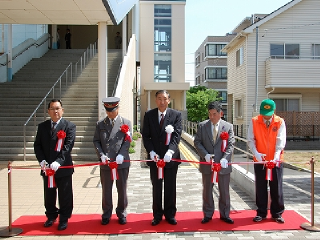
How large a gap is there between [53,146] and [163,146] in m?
1.58

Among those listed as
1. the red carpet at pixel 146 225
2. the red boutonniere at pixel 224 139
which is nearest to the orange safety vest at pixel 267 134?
the red boutonniere at pixel 224 139

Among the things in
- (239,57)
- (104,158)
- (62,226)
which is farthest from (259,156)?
(239,57)

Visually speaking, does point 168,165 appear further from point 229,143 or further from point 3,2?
point 3,2

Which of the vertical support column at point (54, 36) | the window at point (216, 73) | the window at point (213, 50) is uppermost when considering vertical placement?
the window at point (213, 50)

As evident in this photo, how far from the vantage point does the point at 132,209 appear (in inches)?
248

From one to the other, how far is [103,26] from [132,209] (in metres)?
6.71

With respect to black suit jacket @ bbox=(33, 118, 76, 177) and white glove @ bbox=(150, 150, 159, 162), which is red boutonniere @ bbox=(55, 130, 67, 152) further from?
white glove @ bbox=(150, 150, 159, 162)

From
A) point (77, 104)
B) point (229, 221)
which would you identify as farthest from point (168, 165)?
point (77, 104)

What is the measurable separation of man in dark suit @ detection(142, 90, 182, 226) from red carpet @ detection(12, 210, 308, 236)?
229 millimetres

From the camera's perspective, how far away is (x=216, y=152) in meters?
5.38

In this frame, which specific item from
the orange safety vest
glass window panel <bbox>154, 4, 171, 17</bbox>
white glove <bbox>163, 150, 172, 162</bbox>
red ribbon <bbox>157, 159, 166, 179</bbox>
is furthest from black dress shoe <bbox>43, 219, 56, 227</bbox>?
glass window panel <bbox>154, 4, 171, 17</bbox>

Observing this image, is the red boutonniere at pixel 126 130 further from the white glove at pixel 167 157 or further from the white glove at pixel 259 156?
the white glove at pixel 259 156

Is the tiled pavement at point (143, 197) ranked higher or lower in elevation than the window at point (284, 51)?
lower

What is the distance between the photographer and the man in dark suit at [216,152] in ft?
17.6
